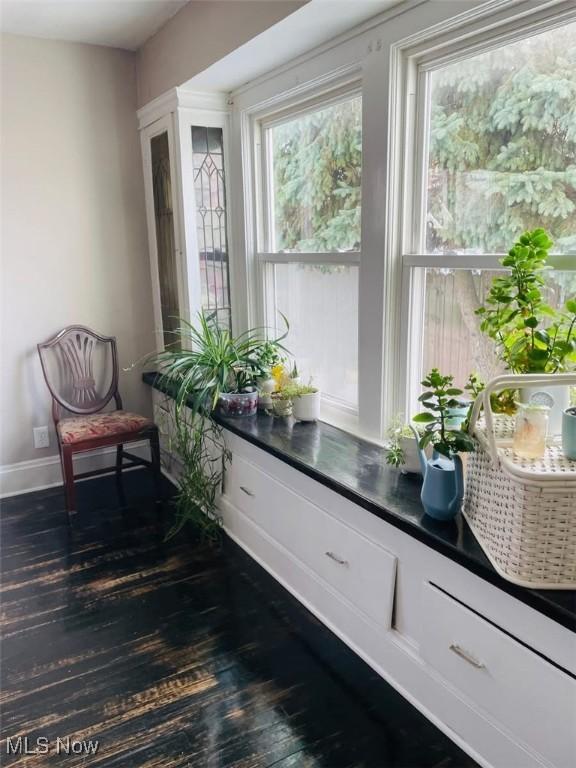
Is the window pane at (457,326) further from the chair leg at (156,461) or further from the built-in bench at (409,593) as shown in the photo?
the chair leg at (156,461)

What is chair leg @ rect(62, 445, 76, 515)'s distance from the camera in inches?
113

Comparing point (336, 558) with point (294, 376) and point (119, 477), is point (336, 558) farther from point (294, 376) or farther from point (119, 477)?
point (119, 477)

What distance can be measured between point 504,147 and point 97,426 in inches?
89.6

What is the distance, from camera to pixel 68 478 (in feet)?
9.51

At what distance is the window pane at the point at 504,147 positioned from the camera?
156 centimetres

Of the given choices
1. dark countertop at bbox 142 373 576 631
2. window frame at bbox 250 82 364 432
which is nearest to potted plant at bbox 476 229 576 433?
dark countertop at bbox 142 373 576 631

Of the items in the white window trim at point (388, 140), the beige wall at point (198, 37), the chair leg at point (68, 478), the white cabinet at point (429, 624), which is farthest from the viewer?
the chair leg at point (68, 478)

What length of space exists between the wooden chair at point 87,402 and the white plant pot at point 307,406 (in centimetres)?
95

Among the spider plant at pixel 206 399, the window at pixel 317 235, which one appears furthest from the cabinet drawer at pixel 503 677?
the spider plant at pixel 206 399

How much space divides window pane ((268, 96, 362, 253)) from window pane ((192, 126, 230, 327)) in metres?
0.34

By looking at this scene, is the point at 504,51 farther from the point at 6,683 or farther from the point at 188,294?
the point at 6,683

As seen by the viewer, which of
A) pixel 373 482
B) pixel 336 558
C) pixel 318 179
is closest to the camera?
pixel 373 482

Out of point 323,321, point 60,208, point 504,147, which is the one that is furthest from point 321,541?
point 60,208

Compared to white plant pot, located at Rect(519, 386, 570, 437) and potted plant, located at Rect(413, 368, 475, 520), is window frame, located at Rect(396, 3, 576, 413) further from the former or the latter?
potted plant, located at Rect(413, 368, 475, 520)
